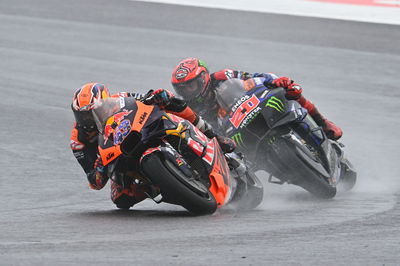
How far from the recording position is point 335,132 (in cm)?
895

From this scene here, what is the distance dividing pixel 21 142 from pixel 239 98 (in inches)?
178

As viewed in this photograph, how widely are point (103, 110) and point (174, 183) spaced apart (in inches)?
37.9

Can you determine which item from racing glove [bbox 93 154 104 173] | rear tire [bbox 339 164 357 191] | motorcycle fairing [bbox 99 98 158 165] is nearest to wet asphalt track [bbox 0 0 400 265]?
rear tire [bbox 339 164 357 191]

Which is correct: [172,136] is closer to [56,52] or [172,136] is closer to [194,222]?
[194,222]

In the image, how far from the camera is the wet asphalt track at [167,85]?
584 cm

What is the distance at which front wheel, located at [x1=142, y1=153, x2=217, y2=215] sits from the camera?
21.4ft

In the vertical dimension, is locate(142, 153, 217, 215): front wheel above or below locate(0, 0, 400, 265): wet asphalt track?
above

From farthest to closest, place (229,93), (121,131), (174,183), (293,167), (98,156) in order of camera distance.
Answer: (229,93) < (293,167) < (98,156) < (121,131) < (174,183)

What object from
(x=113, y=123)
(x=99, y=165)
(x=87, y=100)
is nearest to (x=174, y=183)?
(x=113, y=123)

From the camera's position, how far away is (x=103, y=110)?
23.3ft

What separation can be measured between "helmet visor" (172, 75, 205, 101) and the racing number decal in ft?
2.07

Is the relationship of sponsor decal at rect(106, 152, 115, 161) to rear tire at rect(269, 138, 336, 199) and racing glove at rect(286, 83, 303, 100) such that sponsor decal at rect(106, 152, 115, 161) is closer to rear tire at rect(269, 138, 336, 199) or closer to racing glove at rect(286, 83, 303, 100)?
rear tire at rect(269, 138, 336, 199)

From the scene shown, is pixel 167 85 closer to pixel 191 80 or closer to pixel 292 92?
pixel 191 80

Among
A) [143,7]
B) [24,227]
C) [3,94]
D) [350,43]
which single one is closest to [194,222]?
[24,227]
